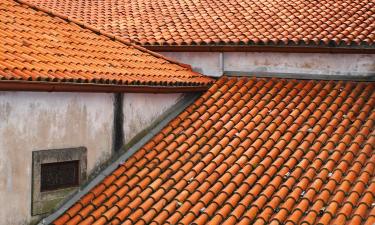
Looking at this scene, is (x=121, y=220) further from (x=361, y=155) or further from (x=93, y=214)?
(x=361, y=155)

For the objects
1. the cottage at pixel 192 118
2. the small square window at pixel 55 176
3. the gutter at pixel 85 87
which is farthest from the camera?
the small square window at pixel 55 176

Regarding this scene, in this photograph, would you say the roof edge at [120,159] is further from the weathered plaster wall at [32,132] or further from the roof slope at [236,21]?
the roof slope at [236,21]

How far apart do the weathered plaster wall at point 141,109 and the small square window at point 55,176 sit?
1010 millimetres

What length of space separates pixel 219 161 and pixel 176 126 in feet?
4.87

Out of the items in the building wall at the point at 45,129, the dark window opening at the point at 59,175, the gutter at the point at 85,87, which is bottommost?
the dark window opening at the point at 59,175

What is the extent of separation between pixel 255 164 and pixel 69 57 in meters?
3.13

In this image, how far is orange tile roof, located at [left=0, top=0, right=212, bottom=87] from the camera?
8.26 m

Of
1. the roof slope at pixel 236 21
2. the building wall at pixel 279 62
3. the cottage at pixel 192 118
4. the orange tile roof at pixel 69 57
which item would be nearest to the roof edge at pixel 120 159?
the cottage at pixel 192 118

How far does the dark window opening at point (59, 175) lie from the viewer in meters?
8.59

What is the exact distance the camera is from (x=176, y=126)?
1023 cm

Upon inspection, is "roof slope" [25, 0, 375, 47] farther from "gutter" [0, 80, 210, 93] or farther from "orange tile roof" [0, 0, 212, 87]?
"gutter" [0, 80, 210, 93]

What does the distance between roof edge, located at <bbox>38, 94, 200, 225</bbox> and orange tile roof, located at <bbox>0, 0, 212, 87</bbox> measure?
1.40ft

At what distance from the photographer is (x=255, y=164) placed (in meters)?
8.68

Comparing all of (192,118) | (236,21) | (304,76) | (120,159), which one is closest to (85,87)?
(120,159)
